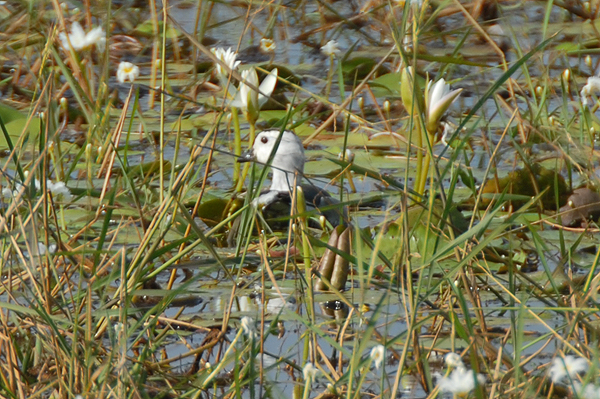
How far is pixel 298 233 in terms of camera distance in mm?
2643

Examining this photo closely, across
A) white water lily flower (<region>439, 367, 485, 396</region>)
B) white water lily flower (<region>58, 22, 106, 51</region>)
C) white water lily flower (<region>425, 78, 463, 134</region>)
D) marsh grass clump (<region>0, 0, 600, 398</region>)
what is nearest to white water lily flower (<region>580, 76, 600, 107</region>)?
marsh grass clump (<region>0, 0, 600, 398</region>)

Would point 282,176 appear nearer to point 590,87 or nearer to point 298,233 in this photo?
point 590,87

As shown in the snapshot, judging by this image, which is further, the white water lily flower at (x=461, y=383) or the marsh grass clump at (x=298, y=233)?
the marsh grass clump at (x=298, y=233)

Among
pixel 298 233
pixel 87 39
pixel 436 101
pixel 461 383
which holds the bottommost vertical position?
pixel 461 383

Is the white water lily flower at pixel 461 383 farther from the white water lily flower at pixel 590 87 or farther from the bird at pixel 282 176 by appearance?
the white water lily flower at pixel 590 87

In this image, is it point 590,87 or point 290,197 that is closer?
point 290,197

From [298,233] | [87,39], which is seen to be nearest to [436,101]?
Answer: [298,233]

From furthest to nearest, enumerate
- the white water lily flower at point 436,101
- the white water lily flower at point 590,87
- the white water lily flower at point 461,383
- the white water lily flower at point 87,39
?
the white water lily flower at point 590,87
the white water lily flower at point 87,39
the white water lily flower at point 436,101
the white water lily flower at point 461,383

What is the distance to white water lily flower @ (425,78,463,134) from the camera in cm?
319

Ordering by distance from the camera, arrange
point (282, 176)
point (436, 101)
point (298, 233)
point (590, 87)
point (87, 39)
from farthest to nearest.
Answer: point (282, 176) < point (590, 87) < point (87, 39) < point (436, 101) < point (298, 233)

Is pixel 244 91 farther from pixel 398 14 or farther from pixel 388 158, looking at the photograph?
pixel 398 14

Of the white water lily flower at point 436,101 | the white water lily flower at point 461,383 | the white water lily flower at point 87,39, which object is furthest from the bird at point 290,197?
the white water lily flower at point 461,383

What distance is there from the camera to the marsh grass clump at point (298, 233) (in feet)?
6.71

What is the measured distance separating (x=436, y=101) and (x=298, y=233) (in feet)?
2.72
